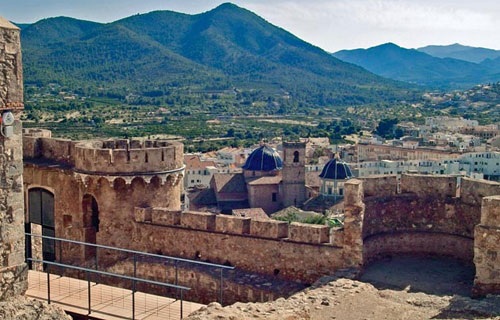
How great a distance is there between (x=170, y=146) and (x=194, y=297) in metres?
3.82

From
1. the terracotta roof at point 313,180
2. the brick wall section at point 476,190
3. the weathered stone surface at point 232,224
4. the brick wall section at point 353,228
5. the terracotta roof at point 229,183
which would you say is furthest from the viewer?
the terracotta roof at point 313,180

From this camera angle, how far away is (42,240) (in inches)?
687

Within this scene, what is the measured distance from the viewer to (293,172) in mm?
59906

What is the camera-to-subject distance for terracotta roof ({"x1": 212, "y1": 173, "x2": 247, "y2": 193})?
59.1 m

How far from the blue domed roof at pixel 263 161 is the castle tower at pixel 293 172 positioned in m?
3.20

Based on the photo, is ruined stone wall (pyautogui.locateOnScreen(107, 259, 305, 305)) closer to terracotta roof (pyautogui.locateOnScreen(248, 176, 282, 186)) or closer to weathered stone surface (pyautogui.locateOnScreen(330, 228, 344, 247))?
weathered stone surface (pyautogui.locateOnScreen(330, 228, 344, 247))

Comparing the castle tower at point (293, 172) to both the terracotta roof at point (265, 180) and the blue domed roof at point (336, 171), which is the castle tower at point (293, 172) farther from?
the blue domed roof at point (336, 171)

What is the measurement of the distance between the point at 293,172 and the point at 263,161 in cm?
404

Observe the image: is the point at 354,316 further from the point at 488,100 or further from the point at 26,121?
the point at 488,100

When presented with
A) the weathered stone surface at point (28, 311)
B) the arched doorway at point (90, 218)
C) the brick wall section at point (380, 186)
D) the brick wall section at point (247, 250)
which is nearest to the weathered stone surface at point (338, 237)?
the brick wall section at point (247, 250)

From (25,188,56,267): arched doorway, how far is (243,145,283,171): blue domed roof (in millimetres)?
44622

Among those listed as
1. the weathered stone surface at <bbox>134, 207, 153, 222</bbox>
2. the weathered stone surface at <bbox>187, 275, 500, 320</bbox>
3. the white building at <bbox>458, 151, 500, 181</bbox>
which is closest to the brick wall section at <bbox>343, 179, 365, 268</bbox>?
the weathered stone surface at <bbox>187, 275, 500, 320</bbox>

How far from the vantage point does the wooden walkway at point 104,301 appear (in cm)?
1205

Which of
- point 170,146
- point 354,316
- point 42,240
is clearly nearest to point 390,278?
point 354,316
